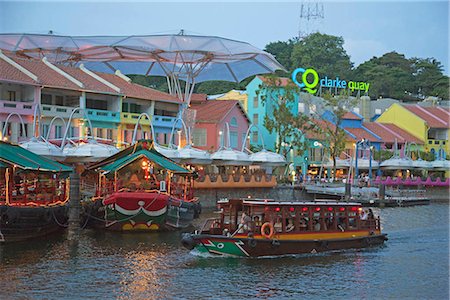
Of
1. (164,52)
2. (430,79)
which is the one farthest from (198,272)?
(430,79)

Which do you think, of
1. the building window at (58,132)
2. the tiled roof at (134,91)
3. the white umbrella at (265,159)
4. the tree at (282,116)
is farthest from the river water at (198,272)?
the tree at (282,116)

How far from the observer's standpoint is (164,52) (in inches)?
2467

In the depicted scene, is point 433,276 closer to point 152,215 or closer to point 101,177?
point 152,215

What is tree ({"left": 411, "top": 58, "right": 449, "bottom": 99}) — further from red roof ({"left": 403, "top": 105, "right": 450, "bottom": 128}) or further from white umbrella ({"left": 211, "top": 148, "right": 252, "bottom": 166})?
white umbrella ({"left": 211, "top": 148, "right": 252, "bottom": 166})

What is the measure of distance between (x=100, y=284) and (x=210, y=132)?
4614 centimetres

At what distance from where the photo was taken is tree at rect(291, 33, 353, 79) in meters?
116

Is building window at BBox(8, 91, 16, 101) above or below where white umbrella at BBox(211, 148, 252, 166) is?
above

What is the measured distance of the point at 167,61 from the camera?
65.3m

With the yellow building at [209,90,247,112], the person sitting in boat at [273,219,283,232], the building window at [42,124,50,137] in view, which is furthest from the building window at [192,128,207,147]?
the person sitting in boat at [273,219,283,232]

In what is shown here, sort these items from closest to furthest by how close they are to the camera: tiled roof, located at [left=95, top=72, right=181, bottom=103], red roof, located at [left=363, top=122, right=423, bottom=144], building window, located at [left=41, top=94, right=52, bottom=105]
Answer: building window, located at [left=41, top=94, right=52, bottom=105] < tiled roof, located at [left=95, top=72, right=181, bottom=103] < red roof, located at [left=363, top=122, right=423, bottom=144]

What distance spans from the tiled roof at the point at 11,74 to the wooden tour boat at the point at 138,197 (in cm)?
1465

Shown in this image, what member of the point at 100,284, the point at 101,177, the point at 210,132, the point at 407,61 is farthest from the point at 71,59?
the point at 407,61

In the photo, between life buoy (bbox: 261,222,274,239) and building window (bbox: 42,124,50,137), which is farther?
building window (bbox: 42,124,50,137)

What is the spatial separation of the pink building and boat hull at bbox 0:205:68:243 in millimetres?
32942
